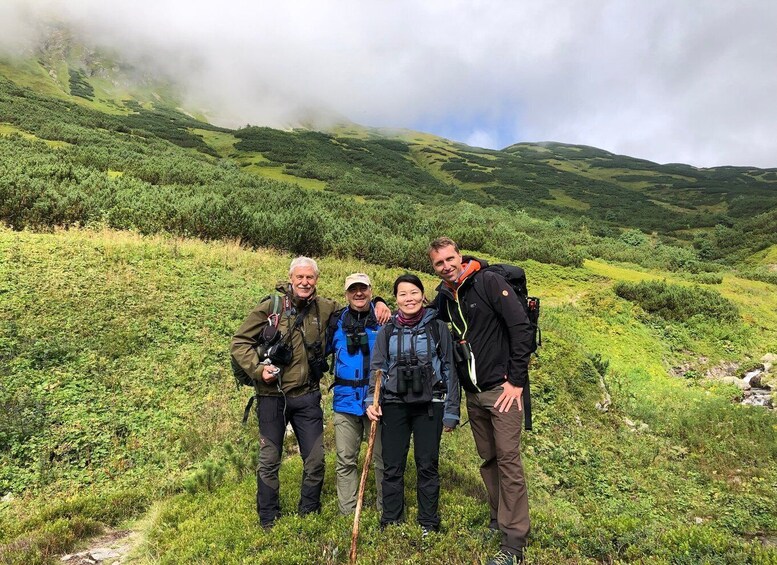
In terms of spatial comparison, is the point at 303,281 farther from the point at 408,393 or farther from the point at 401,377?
the point at 408,393

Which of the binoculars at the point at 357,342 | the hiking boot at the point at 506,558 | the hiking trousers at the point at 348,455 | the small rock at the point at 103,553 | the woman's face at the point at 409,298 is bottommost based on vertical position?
the small rock at the point at 103,553

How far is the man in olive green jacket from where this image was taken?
4.34m

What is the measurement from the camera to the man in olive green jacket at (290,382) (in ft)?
14.3

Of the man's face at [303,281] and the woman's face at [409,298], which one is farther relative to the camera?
the man's face at [303,281]

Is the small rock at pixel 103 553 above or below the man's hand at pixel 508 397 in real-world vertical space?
below

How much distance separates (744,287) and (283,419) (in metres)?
23.5

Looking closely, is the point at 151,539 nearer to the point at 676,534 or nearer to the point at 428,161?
the point at 676,534

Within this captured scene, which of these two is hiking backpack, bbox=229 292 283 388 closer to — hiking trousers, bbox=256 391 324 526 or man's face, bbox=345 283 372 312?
hiking trousers, bbox=256 391 324 526

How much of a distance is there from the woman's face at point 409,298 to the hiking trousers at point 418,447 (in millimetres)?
903

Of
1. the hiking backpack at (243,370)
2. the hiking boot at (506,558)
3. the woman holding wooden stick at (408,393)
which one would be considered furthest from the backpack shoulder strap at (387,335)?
the hiking boot at (506,558)

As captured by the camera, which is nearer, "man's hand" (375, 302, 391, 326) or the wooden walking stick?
the wooden walking stick

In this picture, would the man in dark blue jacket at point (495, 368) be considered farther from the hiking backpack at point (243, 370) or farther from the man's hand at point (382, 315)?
the hiking backpack at point (243, 370)

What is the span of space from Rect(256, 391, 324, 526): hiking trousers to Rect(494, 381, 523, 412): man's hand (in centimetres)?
187

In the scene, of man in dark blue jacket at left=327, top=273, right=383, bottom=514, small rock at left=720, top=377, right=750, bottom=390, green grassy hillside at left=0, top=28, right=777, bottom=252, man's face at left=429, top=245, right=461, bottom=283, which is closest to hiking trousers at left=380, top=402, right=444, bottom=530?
man in dark blue jacket at left=327, top=273, right=383, bottom=514
